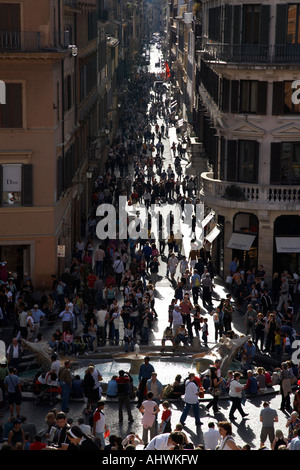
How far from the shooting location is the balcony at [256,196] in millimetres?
41562

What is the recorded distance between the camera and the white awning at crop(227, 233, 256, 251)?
1677 inches

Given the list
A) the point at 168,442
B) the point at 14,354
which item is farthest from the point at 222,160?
the point at 168,442

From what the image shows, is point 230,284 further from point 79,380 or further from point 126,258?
point 79,380

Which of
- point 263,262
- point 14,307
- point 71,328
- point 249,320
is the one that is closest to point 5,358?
point 71,328

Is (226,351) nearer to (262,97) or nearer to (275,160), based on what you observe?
(275,160)

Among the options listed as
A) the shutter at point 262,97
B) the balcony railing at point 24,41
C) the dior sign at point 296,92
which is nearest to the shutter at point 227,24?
the shutter at point 262,97

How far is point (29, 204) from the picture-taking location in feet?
128

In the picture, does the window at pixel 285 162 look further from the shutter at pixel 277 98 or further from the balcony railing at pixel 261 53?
the balcony railing at pixel 261 53

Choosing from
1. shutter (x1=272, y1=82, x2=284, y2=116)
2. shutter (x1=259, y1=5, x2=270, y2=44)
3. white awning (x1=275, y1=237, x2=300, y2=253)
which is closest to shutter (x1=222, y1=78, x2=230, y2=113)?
shutter (x1=272, y1=82, x2=284, y2=116)

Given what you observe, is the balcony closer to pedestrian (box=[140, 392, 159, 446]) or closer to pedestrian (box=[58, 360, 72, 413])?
pedestrian (box=[58, 360, 72, 413])

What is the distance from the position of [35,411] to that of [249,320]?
9786 mm

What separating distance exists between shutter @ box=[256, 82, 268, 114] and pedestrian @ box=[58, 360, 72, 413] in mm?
18201

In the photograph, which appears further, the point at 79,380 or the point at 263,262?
the point at 263,262

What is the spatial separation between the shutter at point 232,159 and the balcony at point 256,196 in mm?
409
